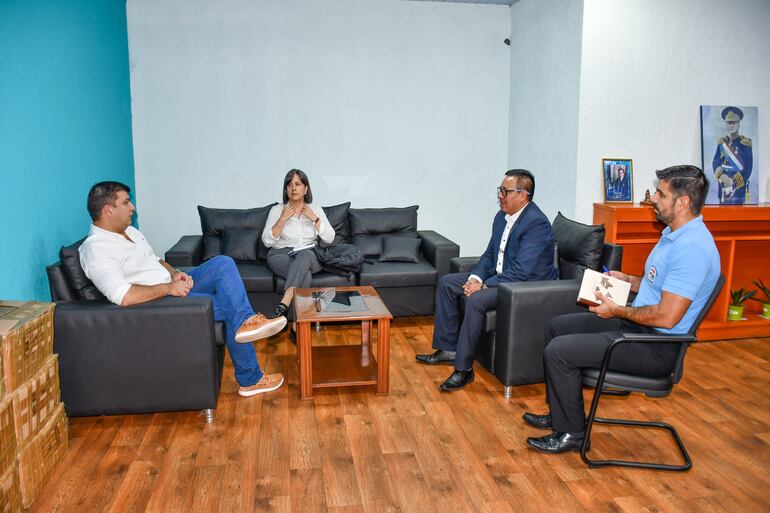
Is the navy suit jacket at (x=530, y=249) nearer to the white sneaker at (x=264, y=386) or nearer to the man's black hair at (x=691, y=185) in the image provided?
the man's black hair at (x=691, y=185)

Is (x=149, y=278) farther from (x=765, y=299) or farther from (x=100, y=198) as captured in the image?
(x=765, y=299)

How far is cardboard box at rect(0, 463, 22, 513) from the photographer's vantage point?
7.37 feet

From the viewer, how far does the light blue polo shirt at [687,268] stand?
8.46ft

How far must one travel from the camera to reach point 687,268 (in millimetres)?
2578

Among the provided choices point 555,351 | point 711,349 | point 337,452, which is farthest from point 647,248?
point 337,452

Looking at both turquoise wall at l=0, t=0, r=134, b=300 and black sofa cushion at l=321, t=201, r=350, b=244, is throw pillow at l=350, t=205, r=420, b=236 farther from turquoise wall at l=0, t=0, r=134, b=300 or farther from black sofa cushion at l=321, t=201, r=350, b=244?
turquoise wall at l=0, t=0, r=134, b=300

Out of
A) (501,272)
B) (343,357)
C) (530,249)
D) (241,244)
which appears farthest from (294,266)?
(530,249)

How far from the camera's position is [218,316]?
12.0 ft

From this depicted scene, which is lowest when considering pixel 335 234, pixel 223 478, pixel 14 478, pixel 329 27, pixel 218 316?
pixel 223 478

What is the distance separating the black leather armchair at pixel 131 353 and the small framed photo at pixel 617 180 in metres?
3.21

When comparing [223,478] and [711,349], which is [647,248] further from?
[223,478]

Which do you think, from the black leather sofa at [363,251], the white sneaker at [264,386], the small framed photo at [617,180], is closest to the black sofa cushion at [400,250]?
the black leather sofa at [363,251]

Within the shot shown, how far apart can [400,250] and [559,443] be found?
2.51 meters

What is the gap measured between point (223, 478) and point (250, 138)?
366cm
